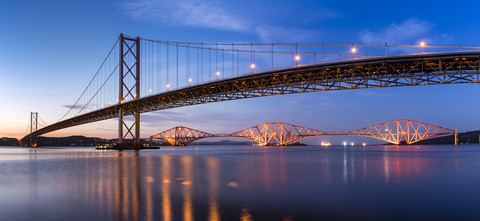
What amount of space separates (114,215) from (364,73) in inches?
1312

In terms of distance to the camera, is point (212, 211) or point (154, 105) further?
point (154, 105)

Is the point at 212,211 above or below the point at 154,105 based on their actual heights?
below

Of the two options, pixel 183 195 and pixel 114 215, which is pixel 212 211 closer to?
pixel 114 215

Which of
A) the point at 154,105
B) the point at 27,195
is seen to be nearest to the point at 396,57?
the point at 27,195

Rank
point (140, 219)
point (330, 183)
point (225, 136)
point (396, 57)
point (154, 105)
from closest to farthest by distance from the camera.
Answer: point (140, 219), point (330, 183), point (396, 57), point (154, 105), point (225, 136)

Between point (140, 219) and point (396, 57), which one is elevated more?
point (396, 57)

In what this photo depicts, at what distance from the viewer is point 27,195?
34.7ft

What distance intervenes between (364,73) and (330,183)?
25596mm

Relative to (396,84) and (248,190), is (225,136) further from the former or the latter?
(248,190)

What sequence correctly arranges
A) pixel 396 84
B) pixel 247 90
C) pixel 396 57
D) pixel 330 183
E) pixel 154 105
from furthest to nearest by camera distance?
pixel 154 105, pixel 247 90, pixel 396 84, pixel 396 57, pixel 330 183

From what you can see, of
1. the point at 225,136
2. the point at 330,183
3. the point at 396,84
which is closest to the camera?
the point at 330,183

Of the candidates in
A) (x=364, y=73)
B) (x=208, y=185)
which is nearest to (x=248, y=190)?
(x=208, y=185)

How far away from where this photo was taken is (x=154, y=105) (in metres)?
55.6

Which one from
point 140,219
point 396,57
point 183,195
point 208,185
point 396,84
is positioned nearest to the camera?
point 140,219
